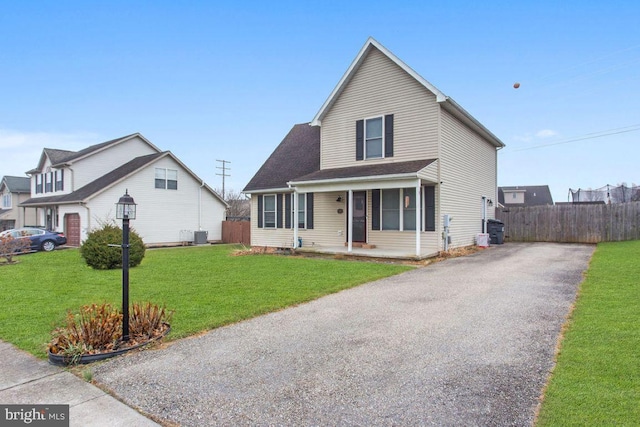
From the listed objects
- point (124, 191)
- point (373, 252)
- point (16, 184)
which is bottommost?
point (373, 252)

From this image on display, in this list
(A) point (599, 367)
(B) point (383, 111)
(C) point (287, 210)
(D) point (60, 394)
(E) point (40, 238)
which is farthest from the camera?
(E) point (40, 238)

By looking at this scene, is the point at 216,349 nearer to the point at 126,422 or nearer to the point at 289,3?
the point at 126,422

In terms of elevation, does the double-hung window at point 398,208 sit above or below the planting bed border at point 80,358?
above

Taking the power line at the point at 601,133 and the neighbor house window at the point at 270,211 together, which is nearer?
the neighbor house window at the point at 270,211

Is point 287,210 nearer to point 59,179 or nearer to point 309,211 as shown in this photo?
point 309,211

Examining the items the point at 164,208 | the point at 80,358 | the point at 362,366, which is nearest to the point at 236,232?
the point at 164,208

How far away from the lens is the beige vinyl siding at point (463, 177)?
13812 millimetres

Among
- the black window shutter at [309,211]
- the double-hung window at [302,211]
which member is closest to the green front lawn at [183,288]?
the black window shutter at [309,211]

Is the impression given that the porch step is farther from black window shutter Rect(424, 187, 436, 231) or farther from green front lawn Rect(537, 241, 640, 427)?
green front lawn Rect(537, 241, 640, 427)

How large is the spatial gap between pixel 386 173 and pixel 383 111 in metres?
3.02

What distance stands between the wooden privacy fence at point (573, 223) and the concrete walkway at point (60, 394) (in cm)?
1968

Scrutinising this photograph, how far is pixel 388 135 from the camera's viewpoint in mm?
14188

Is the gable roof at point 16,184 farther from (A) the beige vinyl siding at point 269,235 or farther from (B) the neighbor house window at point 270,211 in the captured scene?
(B) the neighbor house window at point 270,211

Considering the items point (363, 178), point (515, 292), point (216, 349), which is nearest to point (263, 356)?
point (216, 349)
